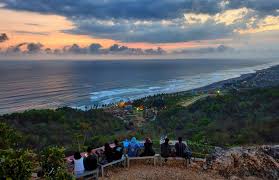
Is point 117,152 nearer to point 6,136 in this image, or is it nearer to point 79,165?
point 79,165

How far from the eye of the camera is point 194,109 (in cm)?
5084

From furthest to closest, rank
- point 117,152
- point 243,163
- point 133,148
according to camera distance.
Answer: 1. point 133,148
2. point 243,163
3. point 117,152

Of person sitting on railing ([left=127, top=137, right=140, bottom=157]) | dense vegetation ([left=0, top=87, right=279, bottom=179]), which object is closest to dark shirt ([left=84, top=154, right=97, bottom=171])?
dense vegetation ([left=0, top=87, right=279, bottom=179])

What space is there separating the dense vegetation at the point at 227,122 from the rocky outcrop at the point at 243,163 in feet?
16.8

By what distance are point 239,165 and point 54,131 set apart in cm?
2261

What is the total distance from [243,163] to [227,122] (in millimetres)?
19942

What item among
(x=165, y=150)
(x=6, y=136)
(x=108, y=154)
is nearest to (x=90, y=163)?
(x=108, y=154)

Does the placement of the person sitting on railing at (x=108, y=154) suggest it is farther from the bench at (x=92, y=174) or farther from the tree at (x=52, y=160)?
the tree at (x=52, y=160)

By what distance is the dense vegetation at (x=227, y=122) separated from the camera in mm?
18828

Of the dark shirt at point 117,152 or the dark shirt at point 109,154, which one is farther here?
the dark shirt at point 117,152

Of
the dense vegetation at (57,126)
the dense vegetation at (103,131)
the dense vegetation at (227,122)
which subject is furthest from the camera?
the dense vegetation at (57,126)

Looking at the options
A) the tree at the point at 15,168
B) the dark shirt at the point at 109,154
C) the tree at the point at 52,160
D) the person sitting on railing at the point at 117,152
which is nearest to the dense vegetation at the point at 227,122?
the person sitting on railing at the point at 117,152

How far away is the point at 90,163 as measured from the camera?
35.7 ft

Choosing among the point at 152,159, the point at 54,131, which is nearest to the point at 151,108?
the point at 54,131
